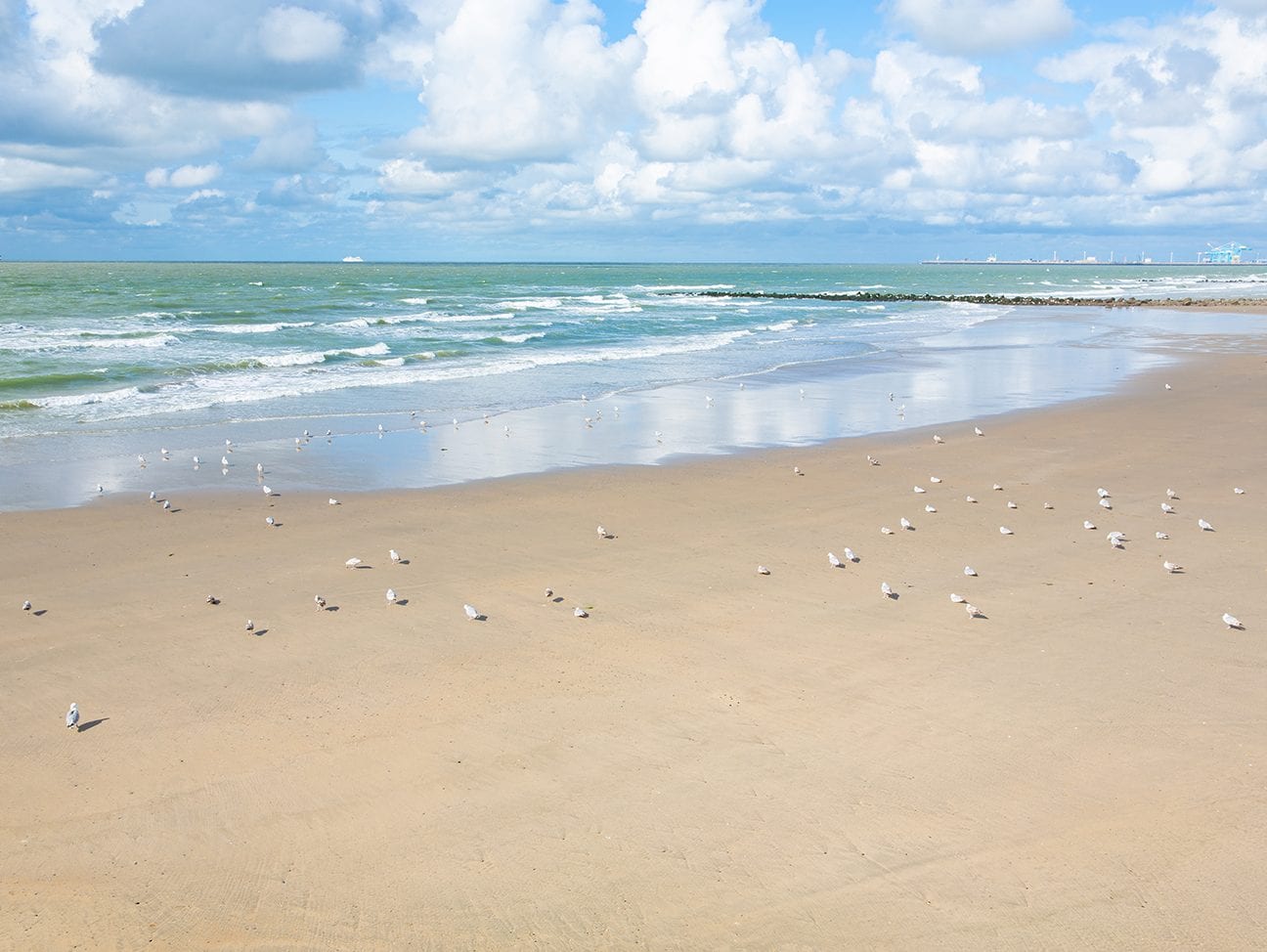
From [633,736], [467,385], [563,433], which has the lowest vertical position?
[633,736]

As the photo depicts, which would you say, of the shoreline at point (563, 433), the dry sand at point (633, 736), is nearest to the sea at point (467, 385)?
the shoreline at point (563, 433)

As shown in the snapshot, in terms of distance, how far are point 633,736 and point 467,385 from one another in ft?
68.5

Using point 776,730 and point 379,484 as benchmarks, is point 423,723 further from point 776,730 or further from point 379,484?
point 379,484

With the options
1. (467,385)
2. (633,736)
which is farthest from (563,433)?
(633,736)

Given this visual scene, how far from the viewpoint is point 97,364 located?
29453 millimetres

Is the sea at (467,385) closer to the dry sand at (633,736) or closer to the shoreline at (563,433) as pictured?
the shoreline at (563,433)

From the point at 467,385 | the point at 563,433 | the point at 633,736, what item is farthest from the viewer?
the point at 467,385

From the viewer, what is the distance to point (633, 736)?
6.82 metres

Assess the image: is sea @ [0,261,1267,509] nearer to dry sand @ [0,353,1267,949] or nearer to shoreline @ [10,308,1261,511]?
shoreline @ [10,308,1261,511]

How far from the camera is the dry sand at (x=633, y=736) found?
516cm

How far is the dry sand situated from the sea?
3.86 meters

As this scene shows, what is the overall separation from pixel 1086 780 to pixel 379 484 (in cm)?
1066

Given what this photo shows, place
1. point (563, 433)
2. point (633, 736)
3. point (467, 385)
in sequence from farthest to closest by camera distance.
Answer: point (467, 385) → point (563, 433) → point (633, 736)

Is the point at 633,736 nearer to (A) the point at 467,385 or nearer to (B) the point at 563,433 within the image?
(B) the point at 563,433
